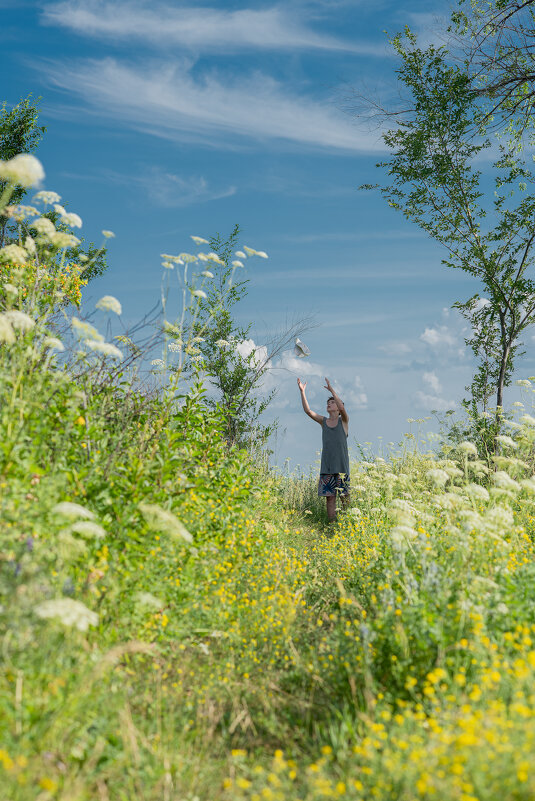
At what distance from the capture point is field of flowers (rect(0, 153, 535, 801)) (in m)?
2.46

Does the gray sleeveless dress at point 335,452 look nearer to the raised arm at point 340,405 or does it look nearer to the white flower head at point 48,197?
the raised arm at point 340,405

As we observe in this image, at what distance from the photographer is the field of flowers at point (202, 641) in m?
2.46

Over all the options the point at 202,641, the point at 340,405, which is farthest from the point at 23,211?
the point at 340,405

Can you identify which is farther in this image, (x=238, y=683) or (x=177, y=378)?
(x=177, y=378)

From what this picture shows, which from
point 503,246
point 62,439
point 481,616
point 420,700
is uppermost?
point 503,246

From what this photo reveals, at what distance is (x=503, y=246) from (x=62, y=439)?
930cm

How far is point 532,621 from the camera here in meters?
3.54

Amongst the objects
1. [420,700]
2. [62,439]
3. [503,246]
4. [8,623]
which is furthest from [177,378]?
[503,246]

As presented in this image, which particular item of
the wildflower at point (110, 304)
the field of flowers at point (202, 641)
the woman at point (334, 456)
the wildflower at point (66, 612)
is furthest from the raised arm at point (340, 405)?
the wildflower at point (66, 612)

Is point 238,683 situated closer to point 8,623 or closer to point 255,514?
point 8,623

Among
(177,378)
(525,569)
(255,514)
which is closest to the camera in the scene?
(525,569)

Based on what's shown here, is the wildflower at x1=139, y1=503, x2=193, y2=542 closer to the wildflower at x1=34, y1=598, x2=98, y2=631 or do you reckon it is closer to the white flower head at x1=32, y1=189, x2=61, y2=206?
the wildflower at x1=34, y1=598, x2=98, y2=631

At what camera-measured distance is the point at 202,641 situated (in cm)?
414

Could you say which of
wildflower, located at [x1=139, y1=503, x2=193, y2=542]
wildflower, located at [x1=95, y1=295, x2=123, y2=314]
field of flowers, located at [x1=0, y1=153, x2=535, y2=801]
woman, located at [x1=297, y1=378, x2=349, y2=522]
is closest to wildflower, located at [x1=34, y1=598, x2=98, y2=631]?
field of flowers, located at [x1=0, y1=153, x2=535, y2=801]
